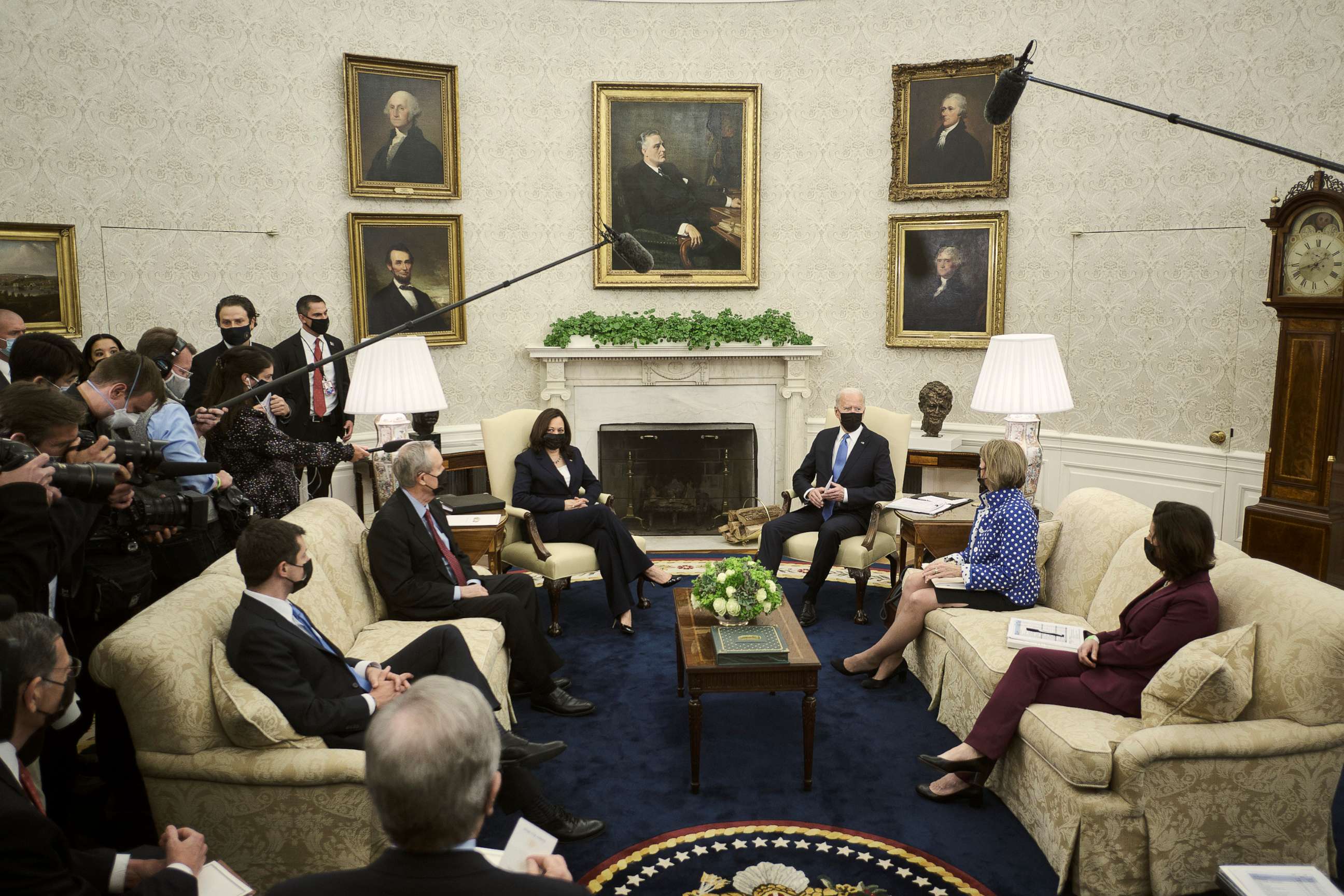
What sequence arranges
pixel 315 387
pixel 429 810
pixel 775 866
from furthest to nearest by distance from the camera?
pixel 315 387 → pixel 775 866 → pixel 429 810

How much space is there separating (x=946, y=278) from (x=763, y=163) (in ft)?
6.25

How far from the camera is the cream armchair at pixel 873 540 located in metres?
6.31

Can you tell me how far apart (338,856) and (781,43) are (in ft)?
24.8

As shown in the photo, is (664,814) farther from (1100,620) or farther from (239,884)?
(1100,620)

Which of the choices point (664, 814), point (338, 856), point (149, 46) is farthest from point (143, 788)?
point (149, 46)

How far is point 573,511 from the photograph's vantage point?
21.1 ft

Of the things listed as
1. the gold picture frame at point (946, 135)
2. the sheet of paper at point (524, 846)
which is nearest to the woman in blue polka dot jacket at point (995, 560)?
the sheet of paper at point (524, 846)

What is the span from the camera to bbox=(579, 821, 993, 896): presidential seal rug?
3.49 m

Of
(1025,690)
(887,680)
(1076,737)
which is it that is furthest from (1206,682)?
(887,680)

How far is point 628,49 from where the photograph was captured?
28.3 ft

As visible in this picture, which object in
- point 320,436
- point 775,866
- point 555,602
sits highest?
point 320,436

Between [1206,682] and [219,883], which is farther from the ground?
[1206,682]

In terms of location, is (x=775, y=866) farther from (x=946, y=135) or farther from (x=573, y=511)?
(x=946, y=135)

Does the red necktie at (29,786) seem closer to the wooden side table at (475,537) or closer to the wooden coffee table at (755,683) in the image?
the wooden coffee table at (755,683)
